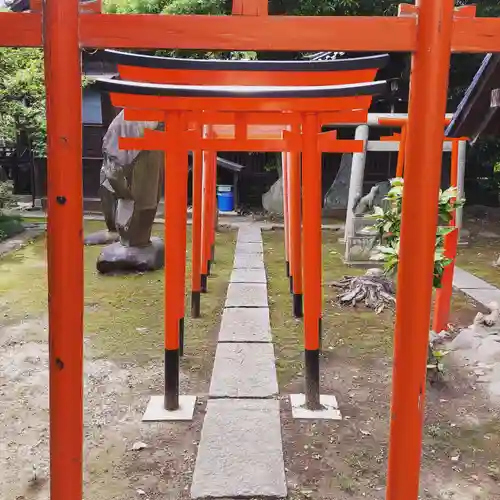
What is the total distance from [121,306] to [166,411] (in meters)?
3.01

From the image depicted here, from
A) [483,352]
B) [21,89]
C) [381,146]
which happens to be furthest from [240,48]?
[21,89]

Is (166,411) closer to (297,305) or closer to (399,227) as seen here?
(399,227)

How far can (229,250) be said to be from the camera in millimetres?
10539

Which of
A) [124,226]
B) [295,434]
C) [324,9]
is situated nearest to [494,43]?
[295,434]

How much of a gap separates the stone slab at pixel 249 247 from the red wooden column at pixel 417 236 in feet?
26.1

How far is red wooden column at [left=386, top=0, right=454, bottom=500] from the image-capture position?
6.40 feet

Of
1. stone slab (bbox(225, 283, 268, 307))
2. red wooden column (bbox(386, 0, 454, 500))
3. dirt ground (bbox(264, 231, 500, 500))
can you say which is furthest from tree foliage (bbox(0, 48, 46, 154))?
red wooden column (bbox(386, 0, 454, 500))

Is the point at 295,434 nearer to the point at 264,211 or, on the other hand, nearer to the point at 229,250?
the point at 229,250

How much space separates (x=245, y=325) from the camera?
5766 mm

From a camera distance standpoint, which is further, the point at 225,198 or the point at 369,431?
the point at 225,198

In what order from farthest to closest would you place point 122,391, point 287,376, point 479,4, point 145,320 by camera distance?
point 479,4, point 145,320, point 287,376, point 122,391

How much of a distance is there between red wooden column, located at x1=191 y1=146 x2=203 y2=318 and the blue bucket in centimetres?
837

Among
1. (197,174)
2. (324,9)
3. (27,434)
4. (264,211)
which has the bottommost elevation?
(27,434)

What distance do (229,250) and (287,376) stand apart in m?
5.99
